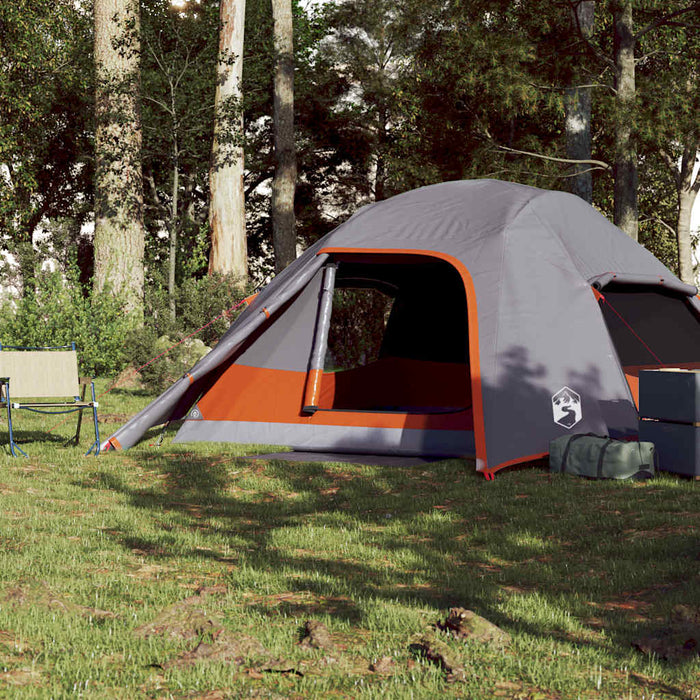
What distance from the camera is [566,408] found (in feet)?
25.7

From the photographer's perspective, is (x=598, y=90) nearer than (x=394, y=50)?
Yes

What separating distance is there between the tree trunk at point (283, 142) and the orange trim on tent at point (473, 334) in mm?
10967

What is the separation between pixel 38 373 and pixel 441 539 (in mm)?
4487

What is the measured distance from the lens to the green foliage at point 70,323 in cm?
Answer: 1516

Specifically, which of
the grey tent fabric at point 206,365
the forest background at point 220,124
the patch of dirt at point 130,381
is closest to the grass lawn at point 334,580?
the grey tent fabric at point 206,365

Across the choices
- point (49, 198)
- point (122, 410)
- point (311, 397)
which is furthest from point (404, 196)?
point (49, 198)

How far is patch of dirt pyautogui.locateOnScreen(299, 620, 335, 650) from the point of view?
371 cm

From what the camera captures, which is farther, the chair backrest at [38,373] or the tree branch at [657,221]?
the tree branch at [657,221]

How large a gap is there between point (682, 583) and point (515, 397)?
10.6 ft

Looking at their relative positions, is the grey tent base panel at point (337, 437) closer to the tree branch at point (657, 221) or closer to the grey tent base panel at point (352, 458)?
the grey tent base panel at point (352, 458)

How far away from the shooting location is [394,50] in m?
30.4

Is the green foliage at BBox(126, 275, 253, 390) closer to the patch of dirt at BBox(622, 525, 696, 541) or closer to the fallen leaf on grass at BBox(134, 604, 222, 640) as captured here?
the patch of dirt at BBox(622, 525, 696, 541)

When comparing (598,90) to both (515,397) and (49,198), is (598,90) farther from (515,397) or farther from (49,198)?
(49,198)

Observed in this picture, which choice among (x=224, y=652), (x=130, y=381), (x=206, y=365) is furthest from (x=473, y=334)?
(x=130, y=381)
